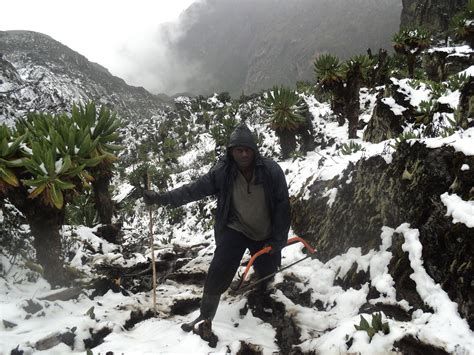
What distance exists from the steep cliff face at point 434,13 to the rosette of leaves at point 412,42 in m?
11.0

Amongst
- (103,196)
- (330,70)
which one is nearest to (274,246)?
(103,196)

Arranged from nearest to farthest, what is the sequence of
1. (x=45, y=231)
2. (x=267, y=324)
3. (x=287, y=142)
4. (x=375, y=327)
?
(x=375, y=327) < (x=267, y=324) < (x=45, y=231) < (x=287, y=142)

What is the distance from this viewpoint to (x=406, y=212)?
331 centimetres

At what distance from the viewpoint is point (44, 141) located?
138 inches

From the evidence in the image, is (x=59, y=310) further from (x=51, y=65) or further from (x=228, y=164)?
(x=51, y=65)

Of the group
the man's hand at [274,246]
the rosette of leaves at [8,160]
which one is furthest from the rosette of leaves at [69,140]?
the man's hand at [274,246]

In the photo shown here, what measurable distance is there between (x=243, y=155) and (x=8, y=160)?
7.73ft

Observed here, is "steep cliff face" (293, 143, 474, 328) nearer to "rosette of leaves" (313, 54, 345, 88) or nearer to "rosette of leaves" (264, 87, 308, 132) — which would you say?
"rosette of leaves" (264, 87, 308, 132)

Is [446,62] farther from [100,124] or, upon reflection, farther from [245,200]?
[100,124]

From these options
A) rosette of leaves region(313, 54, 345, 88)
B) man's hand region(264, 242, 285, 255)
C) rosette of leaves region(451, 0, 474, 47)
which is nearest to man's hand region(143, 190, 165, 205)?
man's hand region(264, 242, 285, 255)

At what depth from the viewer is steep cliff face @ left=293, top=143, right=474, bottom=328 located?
8.37 ft

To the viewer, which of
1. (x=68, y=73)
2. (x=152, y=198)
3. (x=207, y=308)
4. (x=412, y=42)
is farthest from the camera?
(x=68, y=73)

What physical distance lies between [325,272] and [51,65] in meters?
58.5

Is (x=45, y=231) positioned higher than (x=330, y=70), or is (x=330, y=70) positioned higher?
(x=330, y=70)
